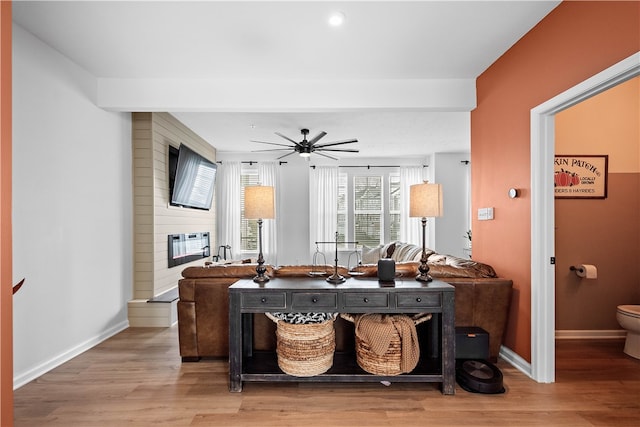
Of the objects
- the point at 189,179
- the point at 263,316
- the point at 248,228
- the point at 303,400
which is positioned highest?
the point at 189,179

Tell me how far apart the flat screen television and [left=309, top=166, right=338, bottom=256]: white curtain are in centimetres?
208

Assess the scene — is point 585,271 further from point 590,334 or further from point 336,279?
point 336,279

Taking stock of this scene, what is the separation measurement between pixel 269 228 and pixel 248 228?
457mm

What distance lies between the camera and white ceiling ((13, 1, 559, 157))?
2.28 m

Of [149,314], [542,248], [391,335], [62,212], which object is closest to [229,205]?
[149,314]

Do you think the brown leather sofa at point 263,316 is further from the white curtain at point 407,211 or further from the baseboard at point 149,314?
the white curtain at point 407,211

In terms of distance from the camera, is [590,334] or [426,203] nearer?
[426,203]

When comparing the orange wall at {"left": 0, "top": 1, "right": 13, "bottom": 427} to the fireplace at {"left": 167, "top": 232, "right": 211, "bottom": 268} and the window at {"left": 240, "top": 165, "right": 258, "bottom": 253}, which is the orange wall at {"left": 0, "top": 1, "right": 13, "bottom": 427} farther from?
the window at {"left": 240, "top": 165, "right": 258, "bottom": 253}

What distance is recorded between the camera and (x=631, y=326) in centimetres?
283

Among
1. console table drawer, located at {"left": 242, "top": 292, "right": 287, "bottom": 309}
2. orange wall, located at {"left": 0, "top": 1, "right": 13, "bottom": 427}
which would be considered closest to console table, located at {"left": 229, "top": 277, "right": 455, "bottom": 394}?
console table drawer, located at {"left": 242, "top": 292, "right": 287, "bottom": 309}

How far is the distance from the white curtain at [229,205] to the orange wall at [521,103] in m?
4.69

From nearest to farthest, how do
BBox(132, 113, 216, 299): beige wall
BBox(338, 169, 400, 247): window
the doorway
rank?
the doorway, BBox(132, 113, 216, 299): beige wall, BBox(338, 169, 400, 247): window

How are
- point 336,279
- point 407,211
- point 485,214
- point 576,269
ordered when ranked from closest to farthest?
point 336,279 → point 485,214 → point 576,269 → point 407,211

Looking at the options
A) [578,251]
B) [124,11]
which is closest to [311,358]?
[124,11]
